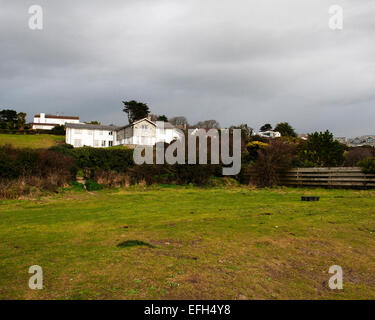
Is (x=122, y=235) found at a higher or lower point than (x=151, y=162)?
lower

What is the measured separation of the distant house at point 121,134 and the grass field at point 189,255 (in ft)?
167

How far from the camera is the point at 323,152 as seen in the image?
24203mm

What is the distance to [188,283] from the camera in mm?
4227

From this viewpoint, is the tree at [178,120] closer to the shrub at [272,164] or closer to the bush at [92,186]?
the shrub at [272,164]

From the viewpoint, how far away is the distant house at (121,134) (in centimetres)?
6178

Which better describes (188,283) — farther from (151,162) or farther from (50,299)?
(151,162)

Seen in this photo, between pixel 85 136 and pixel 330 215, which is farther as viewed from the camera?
pixel 85 136

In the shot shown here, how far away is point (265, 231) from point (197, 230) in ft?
5.37

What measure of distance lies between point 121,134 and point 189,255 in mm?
63538

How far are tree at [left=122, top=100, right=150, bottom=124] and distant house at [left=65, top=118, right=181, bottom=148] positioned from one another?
1453 cm

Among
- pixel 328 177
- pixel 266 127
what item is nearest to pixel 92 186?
pixel 328 177

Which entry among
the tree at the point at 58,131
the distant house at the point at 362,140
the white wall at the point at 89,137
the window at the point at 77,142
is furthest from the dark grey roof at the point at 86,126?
the distant house at the point at 362,140

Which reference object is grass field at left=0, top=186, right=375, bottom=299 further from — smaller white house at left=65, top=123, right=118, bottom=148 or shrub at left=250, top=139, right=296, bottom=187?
smaller white house at left=65, top=123, right=118, bottom=148
